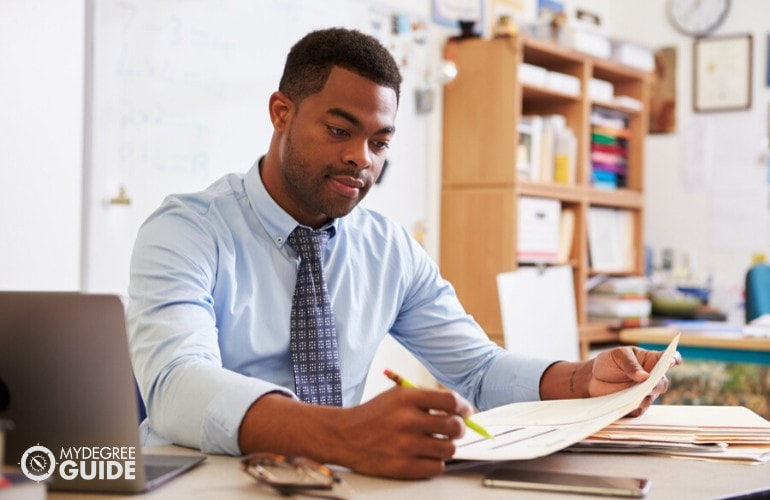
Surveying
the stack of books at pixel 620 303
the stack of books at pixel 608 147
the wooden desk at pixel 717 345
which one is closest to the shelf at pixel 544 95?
the stack of books at pixel 608 147

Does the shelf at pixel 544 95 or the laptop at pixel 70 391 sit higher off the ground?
the shelf at pixel 544 95

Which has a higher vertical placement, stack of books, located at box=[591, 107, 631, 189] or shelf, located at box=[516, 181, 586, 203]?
stack of books, located at box=[591, 107, 631, 189]

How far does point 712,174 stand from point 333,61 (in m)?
3.71

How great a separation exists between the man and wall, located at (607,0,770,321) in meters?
3.33

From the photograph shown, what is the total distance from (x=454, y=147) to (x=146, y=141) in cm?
152

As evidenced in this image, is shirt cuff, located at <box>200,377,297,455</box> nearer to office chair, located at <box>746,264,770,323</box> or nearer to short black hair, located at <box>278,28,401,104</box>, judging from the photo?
short black hair, located at <box>278,28,401,104</box>

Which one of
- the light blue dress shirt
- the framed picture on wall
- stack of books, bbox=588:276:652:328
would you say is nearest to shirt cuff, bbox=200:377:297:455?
the light blue dress shirt

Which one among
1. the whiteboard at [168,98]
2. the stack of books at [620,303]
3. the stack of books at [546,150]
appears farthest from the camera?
the stack of books at [620,303]

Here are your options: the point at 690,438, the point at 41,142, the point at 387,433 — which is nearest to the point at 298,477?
the point at 387,433

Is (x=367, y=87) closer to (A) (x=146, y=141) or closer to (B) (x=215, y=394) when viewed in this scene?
(B) (x=215, y=394)

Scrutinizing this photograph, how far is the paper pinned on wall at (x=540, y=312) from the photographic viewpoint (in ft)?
10.9

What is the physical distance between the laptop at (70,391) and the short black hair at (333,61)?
778 millimetres

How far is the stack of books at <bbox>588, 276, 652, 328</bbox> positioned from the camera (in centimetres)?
422

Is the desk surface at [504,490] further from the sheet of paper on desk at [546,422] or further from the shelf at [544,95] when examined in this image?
the shelf at [544,95]
